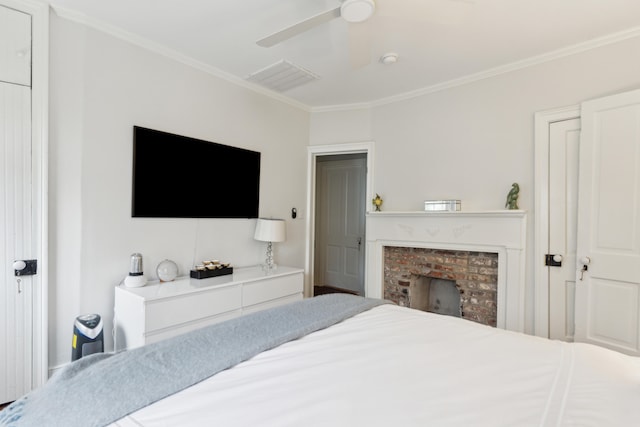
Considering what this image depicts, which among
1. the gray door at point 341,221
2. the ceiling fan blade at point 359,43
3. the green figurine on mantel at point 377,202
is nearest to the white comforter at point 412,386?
the ceiling fan blade at point 359,43

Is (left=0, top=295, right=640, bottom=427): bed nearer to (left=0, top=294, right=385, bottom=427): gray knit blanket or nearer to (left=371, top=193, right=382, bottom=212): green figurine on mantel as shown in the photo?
(left=0, top=294, right=385, bottom=427): gray knit blanket

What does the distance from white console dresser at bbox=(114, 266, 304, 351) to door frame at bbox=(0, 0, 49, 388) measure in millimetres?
429

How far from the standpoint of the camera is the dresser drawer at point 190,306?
86.9 inches

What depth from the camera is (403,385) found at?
1019 mm

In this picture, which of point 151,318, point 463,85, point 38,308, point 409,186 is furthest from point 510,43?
point 38,308

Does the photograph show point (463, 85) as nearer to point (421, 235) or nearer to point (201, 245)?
point (421, 235)

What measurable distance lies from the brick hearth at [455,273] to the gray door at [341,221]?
1529mm

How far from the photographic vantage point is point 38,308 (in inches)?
84.0

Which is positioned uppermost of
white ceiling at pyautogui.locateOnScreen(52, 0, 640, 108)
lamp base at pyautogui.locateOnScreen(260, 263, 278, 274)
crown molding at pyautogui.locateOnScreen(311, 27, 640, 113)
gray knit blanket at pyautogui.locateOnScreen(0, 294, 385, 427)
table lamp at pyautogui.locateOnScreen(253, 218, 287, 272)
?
white ceiling at pyautogui.locateOnScreen(52, 0, 640, 108)

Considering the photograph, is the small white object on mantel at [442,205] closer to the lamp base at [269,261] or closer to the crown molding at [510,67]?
the crown molding at [510,67]

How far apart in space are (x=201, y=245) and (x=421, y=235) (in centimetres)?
217

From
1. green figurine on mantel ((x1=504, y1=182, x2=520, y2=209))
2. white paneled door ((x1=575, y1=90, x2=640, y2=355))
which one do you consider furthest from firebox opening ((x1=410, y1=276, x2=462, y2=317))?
white paneled door ((x1=575, y1=90, x2=640, y2=355))

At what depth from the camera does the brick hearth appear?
2.98 metres

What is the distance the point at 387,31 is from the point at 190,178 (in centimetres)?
202
